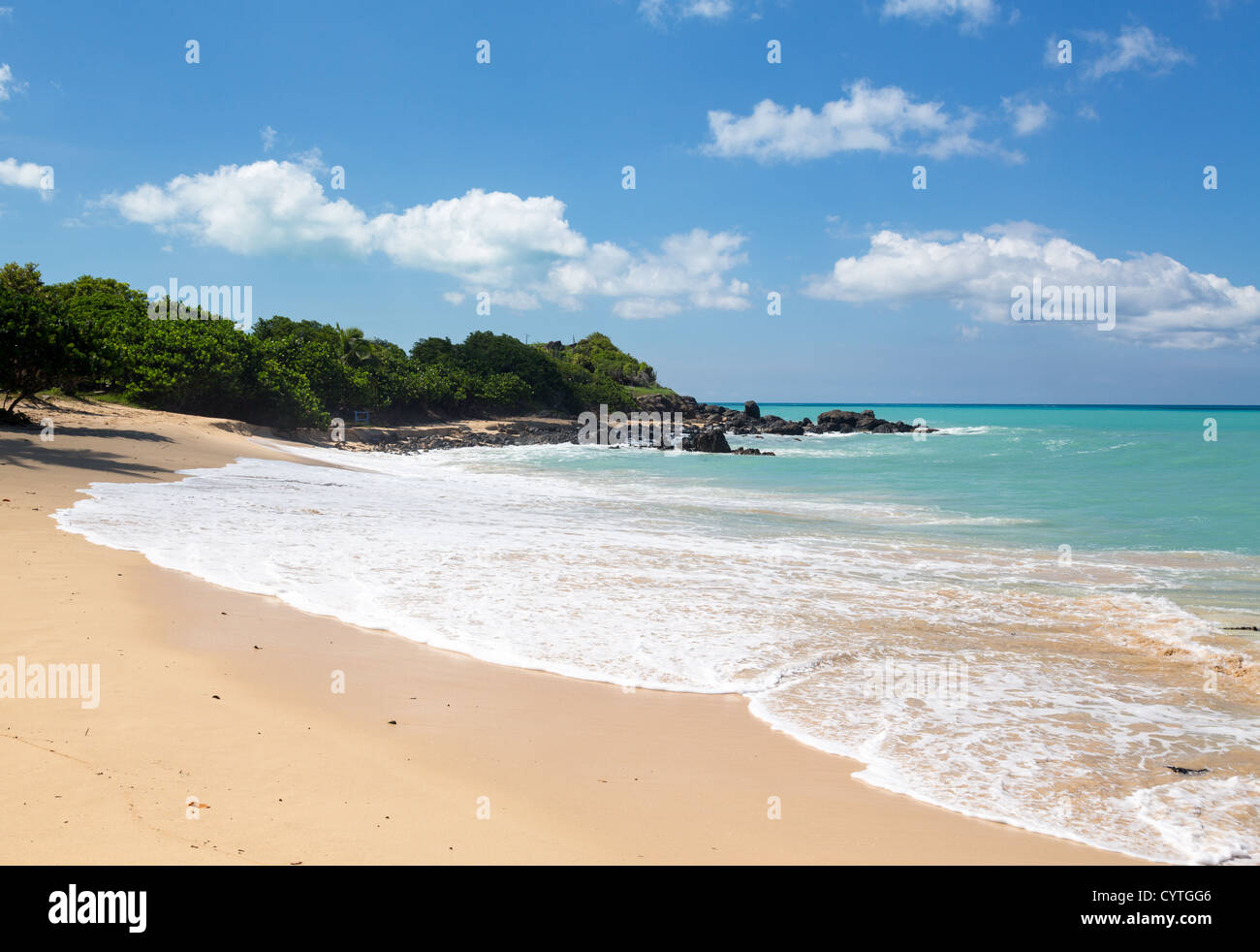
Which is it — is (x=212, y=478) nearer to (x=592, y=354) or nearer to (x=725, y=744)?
(x=725, y=744)

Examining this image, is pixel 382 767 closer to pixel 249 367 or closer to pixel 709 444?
pixel 249 367

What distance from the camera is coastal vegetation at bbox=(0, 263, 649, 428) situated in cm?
2236

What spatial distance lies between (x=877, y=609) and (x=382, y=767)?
679 centimetres

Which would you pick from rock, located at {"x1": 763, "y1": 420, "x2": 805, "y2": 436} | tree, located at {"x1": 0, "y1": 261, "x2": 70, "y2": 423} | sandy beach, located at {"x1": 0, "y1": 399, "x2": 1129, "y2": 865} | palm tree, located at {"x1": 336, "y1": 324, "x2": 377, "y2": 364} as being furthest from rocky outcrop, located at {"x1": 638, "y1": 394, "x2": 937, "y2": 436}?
sandy beach, located at {"x1": 0, "y1": 399, "x2": 1129, "y2": 865}

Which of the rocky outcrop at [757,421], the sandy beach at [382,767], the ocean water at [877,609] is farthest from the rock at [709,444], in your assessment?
the sandy beach at [382,767]

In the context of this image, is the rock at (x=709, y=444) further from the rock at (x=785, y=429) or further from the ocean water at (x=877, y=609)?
the ocean water at (x=877, y=609)

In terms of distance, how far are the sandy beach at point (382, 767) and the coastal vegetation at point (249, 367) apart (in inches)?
732

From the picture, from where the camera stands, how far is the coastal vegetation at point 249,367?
22.4 m

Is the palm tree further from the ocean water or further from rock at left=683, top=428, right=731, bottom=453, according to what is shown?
the ocean water

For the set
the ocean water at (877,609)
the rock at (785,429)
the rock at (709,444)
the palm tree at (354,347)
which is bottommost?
the ocean water at (877,609)

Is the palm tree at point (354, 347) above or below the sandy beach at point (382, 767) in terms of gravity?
above

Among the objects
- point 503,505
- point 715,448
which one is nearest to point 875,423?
point 715,448

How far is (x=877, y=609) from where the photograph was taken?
9625 mm

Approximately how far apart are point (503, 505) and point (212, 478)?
7564 millimetres
